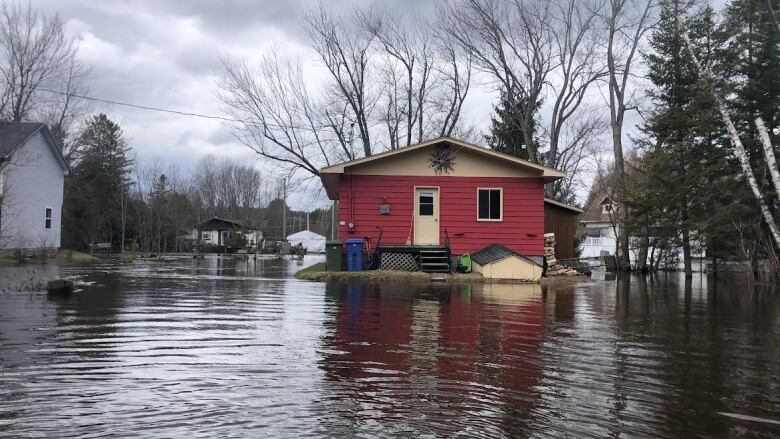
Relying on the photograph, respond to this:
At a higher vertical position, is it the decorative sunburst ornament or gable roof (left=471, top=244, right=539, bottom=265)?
the decorative sunburst ornament

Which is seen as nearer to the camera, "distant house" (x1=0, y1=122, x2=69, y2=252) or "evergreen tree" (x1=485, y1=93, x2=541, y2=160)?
"distant house" (x1=0, y1=122, x2=69, y2=252)

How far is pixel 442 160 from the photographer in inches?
816

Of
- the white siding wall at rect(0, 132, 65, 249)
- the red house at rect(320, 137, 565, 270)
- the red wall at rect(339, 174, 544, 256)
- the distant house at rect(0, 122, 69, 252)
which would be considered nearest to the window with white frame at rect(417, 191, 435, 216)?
the red house at rect(320, 137, 565, 270)

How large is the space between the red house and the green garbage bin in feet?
3.59

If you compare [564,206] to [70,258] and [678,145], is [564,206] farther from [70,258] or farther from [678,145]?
[70,258]

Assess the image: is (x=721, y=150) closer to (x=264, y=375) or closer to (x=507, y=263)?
(x=507, y=263)

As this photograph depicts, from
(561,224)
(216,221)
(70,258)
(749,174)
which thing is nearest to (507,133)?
(561,224)

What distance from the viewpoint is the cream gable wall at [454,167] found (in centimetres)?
2067

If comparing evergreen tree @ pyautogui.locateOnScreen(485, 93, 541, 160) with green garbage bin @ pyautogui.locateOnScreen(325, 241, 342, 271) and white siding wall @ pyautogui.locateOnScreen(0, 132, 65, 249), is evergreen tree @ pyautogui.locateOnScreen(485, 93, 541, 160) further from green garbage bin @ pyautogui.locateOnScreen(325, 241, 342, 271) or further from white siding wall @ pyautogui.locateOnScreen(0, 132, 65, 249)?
white siding wall @ pyautogui.locateOnScreen(0, 132, 65, 249)

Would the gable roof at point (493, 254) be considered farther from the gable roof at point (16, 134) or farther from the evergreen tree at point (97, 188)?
the evergreen tree at point (97, 188)

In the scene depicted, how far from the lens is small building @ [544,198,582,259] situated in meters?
24.5

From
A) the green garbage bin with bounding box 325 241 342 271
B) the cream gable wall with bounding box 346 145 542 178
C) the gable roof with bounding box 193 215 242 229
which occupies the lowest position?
the green garbage bin with bounding box 325 241 342 271

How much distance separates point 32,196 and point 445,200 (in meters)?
22.1

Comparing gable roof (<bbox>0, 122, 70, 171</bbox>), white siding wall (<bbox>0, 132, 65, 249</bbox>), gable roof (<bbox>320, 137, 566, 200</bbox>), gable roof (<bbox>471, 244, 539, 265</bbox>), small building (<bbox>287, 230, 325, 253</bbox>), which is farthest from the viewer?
small building (<bbox>287, 230, 325, 253</bbox>)
